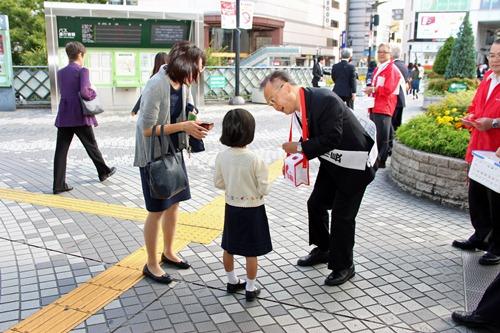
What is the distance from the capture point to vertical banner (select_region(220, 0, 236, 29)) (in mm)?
15383

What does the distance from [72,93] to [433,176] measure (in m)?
4.54

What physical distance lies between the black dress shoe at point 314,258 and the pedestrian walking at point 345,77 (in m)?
7.00

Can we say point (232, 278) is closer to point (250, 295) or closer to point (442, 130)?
point (250, 295)

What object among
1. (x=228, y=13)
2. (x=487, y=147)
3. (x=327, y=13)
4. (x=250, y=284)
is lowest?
(x=250, y=284)

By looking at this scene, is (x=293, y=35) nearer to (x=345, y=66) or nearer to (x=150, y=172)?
(x=345, y=66)

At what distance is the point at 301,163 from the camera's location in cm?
348

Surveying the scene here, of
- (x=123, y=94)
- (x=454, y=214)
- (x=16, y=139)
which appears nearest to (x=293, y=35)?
(x=123, y=94)

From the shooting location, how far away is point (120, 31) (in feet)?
42.3

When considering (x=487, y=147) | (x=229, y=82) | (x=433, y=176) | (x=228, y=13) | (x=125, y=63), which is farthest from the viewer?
(x=229, y=82)

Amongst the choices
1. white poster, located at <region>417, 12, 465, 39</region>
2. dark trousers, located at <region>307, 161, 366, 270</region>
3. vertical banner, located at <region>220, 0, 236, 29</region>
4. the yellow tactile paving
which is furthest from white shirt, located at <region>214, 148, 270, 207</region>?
white poster, located at <region>417, 12, 465, 39</region>

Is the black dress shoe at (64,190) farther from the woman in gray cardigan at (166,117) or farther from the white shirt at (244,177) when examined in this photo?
the white shirt at (244,177)

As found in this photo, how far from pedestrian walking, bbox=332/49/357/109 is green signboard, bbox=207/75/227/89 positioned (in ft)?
19.1

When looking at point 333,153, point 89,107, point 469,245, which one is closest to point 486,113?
point 469,245

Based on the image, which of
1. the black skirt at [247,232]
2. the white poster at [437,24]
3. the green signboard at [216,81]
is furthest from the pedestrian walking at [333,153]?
the white poster at [437,24]
